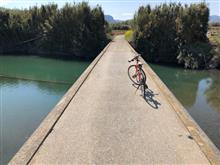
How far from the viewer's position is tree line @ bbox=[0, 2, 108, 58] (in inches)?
1236

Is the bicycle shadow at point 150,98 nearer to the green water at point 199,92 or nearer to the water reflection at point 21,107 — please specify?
the green water at point 199,92

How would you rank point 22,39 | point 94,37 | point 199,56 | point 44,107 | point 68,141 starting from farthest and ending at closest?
point 22,39 → point 94,37 → point 199,56 → point 44,107 → point 68,141

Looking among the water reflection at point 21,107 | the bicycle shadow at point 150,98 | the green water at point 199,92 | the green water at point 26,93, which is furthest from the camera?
the green water at point 199,92

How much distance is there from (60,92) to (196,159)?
12187 millimetres

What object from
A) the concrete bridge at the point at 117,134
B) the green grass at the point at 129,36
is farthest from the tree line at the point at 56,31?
the concrete bridge at the point at 117,134

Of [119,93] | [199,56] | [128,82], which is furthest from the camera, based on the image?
[199,56]

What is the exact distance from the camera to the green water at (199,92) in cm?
1190

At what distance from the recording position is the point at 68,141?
5934 millimetres

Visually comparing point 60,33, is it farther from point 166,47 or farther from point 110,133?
point 110,133

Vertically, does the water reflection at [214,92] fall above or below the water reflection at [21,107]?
below

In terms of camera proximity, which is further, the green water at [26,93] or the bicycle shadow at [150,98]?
the green water at [26,93]

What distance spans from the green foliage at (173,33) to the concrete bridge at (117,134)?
17.8 m

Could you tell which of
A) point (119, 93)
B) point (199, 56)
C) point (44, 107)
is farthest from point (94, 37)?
point (119, 93)

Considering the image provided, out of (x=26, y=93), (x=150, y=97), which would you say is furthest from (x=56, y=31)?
(x=150, y=97)
